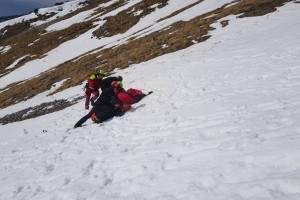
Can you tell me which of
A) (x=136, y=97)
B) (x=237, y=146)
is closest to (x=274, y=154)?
(x=237, y=146)

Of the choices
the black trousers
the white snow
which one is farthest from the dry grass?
the white snow

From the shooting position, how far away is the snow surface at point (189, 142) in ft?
18.0

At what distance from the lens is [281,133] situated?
6.44 metres

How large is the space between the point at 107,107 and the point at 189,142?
19.8 ft

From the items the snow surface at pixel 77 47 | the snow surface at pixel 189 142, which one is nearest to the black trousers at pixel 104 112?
the snow surface at pixel 189 142

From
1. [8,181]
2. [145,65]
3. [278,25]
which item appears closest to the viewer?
[8,181]

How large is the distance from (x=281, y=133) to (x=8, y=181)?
695cm

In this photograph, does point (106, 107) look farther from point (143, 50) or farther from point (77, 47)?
point (77, 47)

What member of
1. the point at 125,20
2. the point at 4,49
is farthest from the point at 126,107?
the point at 4,49

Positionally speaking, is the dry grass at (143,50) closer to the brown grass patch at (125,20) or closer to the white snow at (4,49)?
the brown grass patch at (125,20)

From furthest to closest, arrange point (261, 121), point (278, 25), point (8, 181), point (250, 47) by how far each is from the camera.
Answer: point (278, 25)
point (250, 47)
point (8, 181)
point (261, 121)

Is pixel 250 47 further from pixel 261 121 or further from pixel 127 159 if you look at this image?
pixel 127 159

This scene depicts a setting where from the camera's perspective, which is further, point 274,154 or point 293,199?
point 274,154

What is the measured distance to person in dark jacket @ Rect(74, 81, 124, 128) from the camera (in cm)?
1255
